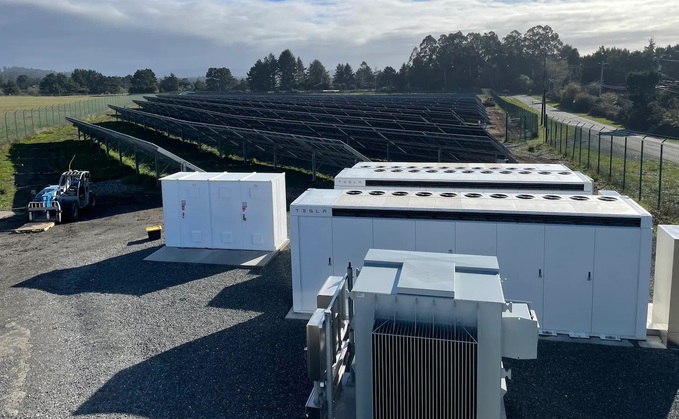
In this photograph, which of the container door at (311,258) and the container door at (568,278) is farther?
the container door at (311,258)

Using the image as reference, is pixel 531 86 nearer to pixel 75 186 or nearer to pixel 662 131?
pixel 662 131

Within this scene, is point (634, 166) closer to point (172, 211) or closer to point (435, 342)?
point (172, 211)

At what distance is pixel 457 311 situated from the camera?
5102 mm

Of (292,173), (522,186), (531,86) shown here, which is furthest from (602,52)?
(522,186)

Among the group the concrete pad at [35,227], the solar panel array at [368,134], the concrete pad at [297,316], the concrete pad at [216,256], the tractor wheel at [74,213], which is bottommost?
the concrete pad at [297,316]

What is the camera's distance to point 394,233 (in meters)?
9.62

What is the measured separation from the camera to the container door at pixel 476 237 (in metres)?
9.19

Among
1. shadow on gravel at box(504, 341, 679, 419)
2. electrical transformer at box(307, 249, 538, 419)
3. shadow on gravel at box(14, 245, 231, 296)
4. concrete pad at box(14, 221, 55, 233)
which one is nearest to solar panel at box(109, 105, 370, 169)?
shadow on gravel at box(14, 245, 231, 296)

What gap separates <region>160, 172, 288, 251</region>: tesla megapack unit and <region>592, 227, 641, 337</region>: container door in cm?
Result: 810

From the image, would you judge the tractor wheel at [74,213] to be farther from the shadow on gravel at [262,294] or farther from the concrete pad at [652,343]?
the concrete pad at [652,343]

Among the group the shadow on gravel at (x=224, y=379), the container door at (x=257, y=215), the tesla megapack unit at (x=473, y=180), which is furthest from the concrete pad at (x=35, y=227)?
the shadow on gravel at (x=224, y=379)

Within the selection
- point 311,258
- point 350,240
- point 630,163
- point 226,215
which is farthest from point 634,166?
point 311,258

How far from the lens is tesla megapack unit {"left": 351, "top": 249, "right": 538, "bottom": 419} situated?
498cm

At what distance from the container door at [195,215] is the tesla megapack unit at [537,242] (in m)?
5.45
